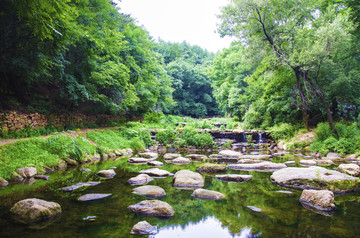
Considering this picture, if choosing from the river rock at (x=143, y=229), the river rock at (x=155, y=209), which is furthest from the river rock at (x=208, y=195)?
the river rock at (x=143, y=229)

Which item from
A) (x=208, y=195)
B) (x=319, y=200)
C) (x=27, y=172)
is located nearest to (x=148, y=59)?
(x=27, y=172)

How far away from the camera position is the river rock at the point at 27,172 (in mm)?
5008

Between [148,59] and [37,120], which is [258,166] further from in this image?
[148,59]

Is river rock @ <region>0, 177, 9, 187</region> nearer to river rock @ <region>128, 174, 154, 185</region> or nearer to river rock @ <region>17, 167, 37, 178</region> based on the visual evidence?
river rock @ <region>17, 167, 37, 178</region>

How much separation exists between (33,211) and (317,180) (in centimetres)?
519

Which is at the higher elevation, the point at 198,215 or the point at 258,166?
the point at 198,215

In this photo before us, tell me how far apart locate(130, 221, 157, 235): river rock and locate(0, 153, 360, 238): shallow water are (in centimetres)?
8

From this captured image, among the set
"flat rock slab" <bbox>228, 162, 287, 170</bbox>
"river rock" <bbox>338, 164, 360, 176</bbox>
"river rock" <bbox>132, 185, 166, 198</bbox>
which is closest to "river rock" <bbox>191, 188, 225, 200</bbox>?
"river rock" <bbox>132, 185, 166, 198</bbox>

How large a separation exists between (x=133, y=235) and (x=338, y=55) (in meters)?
14.3

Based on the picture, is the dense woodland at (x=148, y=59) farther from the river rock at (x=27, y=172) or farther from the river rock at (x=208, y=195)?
the river rock at (x=208, y=195)

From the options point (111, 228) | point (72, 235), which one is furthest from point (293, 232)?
point (72, 235)

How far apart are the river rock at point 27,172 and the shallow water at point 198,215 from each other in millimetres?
880

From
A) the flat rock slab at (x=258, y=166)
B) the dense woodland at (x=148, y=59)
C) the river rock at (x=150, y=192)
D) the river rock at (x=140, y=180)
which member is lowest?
the flat rock slab at (x=258, y=166)

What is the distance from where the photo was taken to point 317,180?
4.40 metres
